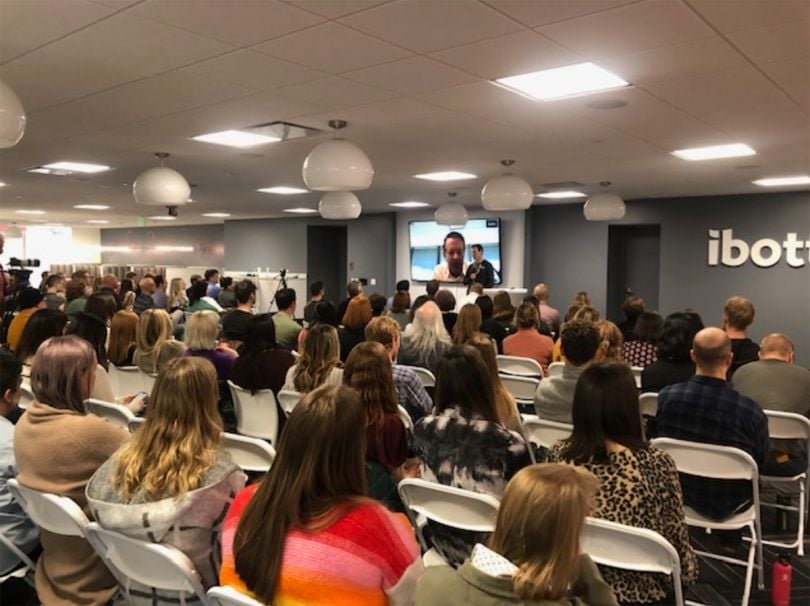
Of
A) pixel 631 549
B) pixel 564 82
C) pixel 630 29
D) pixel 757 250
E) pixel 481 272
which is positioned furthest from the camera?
Answer: pixel 481 272

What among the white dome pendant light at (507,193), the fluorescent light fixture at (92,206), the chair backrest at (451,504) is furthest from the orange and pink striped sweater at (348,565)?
the fluorescent light fixture at (92,206)

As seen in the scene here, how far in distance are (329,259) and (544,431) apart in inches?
510

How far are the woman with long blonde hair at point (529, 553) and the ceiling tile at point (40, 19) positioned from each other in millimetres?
2400

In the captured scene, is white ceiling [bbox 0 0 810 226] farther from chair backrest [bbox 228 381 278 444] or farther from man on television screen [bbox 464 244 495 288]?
man on television screen [bbox 464 244 495 288]

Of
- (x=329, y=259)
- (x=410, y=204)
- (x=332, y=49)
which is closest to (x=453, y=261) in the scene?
(x=410, y=204)

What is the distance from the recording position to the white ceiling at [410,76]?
8.29 ft

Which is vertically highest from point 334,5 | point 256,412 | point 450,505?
point 334,5

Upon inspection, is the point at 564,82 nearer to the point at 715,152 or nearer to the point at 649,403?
the point at 649,403

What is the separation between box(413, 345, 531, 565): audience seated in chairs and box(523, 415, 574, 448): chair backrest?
1.86ft

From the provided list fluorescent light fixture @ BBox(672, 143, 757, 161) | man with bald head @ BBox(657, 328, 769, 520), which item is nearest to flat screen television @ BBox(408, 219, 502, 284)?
fluorescent light fixture @ BBox(672, 143, 757, 161)

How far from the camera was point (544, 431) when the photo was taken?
302cm

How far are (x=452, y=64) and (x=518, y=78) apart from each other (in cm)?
46

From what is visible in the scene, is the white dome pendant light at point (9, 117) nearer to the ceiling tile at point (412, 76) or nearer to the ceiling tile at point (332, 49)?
the ceiling tile at point (332, 49)

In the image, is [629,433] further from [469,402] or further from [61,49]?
[61,49]
